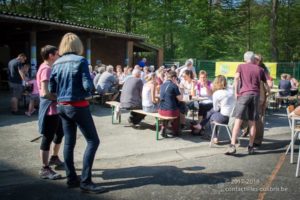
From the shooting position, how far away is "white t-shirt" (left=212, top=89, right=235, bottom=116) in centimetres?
711

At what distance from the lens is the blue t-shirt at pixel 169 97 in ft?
24.4

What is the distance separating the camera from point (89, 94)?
443 cm

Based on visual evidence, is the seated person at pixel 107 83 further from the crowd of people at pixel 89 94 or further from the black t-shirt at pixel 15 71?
the black t-shirt at pixel 15 71

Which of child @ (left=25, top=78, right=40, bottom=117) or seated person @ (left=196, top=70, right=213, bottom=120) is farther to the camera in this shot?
child @ (left=25, top=78, right=40, bottom=117)

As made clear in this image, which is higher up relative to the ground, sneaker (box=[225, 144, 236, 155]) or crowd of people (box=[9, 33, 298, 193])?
crowd of people (box=[9, 33, 298, 193])

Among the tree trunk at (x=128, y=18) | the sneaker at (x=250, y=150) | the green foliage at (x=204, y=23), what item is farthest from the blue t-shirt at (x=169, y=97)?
the tree trunk at (x=128, y=18)

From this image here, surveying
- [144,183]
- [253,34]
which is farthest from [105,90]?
[253,34]

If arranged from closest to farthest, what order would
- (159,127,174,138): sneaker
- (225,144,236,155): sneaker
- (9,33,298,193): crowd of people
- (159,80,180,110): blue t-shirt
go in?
(9,33,298,193): crowd of people, (225,144,236,155): sneaker, (159,80,180,110): blue t-shirt, (159,127,174,138): sneaker

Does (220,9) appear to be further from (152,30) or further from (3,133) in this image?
(3,133)

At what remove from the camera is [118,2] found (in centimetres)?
3659

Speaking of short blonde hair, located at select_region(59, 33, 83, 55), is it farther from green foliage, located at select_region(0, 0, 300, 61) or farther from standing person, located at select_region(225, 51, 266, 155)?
green foliage, located at select_region(0, 0, 300, 61)

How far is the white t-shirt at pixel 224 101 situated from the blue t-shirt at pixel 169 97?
31.1 inches

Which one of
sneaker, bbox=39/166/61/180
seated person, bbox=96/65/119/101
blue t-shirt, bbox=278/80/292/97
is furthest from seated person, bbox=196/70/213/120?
blue t-shirt, bbox=278/80/292/97

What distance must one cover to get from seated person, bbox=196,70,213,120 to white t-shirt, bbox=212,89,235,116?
0.92m
